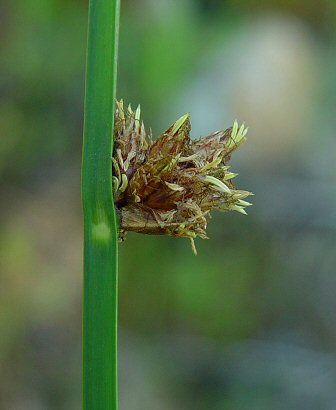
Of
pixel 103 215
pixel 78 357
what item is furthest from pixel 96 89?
pixel 78 357

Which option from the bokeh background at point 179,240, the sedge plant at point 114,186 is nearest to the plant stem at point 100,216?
the sedge plant at point 114,186

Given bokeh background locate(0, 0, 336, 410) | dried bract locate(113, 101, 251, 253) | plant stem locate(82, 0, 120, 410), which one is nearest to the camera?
plant stem locate(82, 0, 120, 410)

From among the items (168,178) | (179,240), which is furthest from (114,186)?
(179,240)

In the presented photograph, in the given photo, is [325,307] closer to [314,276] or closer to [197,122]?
[314,276]

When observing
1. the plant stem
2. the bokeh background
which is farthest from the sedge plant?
the bokeh background

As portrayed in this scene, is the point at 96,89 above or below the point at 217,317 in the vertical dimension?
above

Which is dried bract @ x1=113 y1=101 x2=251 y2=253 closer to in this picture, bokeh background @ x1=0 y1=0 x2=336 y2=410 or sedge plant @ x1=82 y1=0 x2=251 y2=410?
sedge plant @ x1=82 y1=0 x2=251 y2=410
